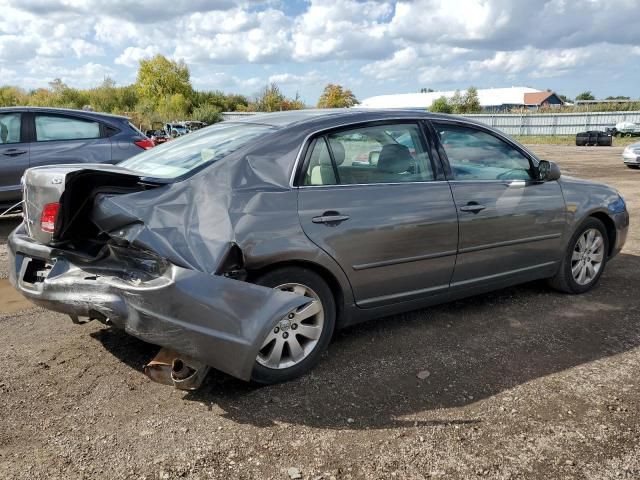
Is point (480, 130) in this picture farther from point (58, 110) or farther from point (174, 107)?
point (174, 107)

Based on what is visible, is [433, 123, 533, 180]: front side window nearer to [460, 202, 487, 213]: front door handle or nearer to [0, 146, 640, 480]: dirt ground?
[460, 202, 487, 213]: front door handle

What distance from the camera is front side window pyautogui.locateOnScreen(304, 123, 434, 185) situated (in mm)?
3637

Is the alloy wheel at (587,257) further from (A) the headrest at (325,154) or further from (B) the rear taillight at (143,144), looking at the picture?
(B) the rear taillight at (143,144)

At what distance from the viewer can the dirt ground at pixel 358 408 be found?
2.66 metres

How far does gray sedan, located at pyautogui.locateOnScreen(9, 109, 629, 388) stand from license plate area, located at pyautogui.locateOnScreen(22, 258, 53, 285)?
13mm

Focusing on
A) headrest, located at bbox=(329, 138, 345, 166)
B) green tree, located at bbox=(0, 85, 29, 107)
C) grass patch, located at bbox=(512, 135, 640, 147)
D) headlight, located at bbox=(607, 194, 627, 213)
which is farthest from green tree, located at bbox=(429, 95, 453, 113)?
headrest, located at bbox=(329, 138, 345, 166)

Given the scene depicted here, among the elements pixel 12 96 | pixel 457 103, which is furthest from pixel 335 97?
pixel 12 96

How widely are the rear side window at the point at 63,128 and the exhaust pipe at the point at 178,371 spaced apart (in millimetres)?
5910

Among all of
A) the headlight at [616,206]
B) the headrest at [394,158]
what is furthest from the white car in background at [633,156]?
the headrest at [394,158]

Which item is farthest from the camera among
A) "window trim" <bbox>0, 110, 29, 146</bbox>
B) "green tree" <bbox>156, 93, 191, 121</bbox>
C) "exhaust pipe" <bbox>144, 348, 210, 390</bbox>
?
"green tree" <bbox>156, 93, 191, 121</bbox>

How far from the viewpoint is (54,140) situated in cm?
792

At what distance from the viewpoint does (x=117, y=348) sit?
386cm

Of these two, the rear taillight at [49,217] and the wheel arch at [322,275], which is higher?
the rear taillight at [49,217]

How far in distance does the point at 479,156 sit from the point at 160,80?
60.6m
